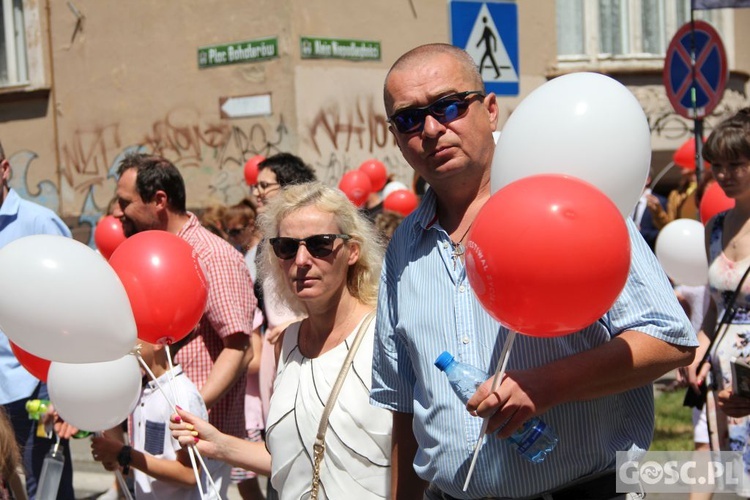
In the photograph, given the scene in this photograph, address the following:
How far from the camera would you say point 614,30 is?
1560cm

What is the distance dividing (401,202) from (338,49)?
182 inches

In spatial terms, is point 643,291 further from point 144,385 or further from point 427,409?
point 144,385

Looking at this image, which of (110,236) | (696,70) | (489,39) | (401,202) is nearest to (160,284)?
(489,39)

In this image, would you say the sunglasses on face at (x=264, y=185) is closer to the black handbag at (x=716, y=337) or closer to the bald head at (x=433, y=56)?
the black handbag at (x=716, y=337)

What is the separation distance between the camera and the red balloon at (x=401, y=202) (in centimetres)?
920

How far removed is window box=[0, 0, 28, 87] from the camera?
1550cm

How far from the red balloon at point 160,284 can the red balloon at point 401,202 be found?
5.21 meters

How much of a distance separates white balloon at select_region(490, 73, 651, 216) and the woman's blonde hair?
3.72ft

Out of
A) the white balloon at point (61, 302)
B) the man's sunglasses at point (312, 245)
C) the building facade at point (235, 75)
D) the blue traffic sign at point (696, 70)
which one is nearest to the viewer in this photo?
the white balloon at point (61, 302)

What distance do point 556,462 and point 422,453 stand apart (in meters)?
0.44

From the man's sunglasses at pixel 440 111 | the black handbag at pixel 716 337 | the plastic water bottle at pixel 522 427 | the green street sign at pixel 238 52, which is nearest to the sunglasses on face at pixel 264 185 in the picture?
the black handbag at pixel 716 337

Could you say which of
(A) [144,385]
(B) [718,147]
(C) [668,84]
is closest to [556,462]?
(A) [144,385]

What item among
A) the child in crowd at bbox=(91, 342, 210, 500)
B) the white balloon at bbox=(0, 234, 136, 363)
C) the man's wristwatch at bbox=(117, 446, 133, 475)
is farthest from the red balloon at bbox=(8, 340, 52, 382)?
the white balloon at bbox=(0, 234, 136, 363)

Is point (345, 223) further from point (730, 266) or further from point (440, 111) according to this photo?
point (730, 266)
